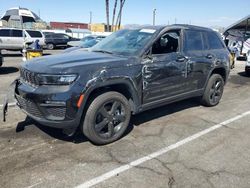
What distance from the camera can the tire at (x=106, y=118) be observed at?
3.93 metres

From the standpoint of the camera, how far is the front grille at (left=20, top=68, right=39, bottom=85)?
3.84 meters

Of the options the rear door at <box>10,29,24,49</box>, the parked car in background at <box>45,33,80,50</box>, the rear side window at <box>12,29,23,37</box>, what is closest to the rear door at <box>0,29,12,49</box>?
the rear door at <box>10,29,24,49</box>

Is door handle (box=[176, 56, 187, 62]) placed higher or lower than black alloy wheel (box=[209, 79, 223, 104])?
higher

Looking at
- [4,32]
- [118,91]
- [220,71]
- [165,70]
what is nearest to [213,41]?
[220,71]

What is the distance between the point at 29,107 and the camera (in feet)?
12.9

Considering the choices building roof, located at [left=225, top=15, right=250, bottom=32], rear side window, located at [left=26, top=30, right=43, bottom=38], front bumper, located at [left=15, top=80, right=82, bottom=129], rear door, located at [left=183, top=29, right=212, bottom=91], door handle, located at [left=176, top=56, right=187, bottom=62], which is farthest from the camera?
rear side window, located at [left=26, top=30, right=43, bottom=38]

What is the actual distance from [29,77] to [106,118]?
4.25ft

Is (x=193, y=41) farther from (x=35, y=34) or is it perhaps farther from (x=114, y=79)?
(x=35, y=34)

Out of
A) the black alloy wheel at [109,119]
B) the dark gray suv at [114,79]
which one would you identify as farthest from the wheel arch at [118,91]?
the black alloy wheel at [109,119]

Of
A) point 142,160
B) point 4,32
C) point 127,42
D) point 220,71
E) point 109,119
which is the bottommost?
point 142,160

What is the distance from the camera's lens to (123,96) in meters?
4.29

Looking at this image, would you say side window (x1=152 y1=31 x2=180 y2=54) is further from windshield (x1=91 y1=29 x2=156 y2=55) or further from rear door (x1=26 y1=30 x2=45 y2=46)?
rear door (x1=26 y1=30 x2=45 y2=46)

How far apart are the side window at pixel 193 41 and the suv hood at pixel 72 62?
172cm

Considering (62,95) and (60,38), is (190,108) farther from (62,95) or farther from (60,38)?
(60,38)
